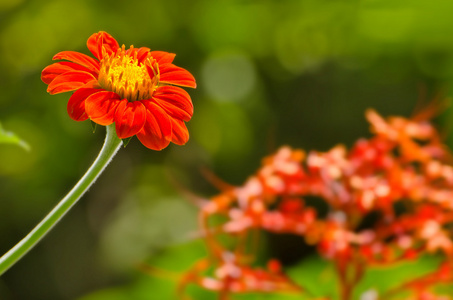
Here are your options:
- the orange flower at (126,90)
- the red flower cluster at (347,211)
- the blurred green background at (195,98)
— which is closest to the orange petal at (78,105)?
the orange flower at (126,90)

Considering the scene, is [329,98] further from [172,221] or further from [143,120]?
[143,120]

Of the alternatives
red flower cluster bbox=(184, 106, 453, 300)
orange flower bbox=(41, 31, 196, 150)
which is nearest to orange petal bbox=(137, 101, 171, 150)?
orange flower bbox=(41, 31, 196, 150)

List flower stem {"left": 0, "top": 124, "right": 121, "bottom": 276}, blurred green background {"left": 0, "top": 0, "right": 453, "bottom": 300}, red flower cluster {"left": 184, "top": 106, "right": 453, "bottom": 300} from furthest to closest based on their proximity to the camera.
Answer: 1. blurred green background {"left": 0, "top": 0, "right": 453, "bottom": 300}
2. red flower cluster {"left": 184, "top": 106, "right": 453, "bottom": 300}
3. flower stem {"left": 0, "top": 124, "right": 121, "bottom": 276}

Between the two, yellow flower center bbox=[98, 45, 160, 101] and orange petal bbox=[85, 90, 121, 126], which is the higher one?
yellow flower center bbox=[98, 45, 160, 101]

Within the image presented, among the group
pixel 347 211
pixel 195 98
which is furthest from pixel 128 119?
pixel 195 98

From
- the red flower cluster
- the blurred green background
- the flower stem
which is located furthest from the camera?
the blurred green background

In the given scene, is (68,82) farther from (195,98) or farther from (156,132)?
(195,98)

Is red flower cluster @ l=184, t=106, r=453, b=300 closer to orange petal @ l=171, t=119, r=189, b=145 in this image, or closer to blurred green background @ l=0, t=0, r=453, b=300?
orange petal @ l=171, t=119, r=189, b=145
